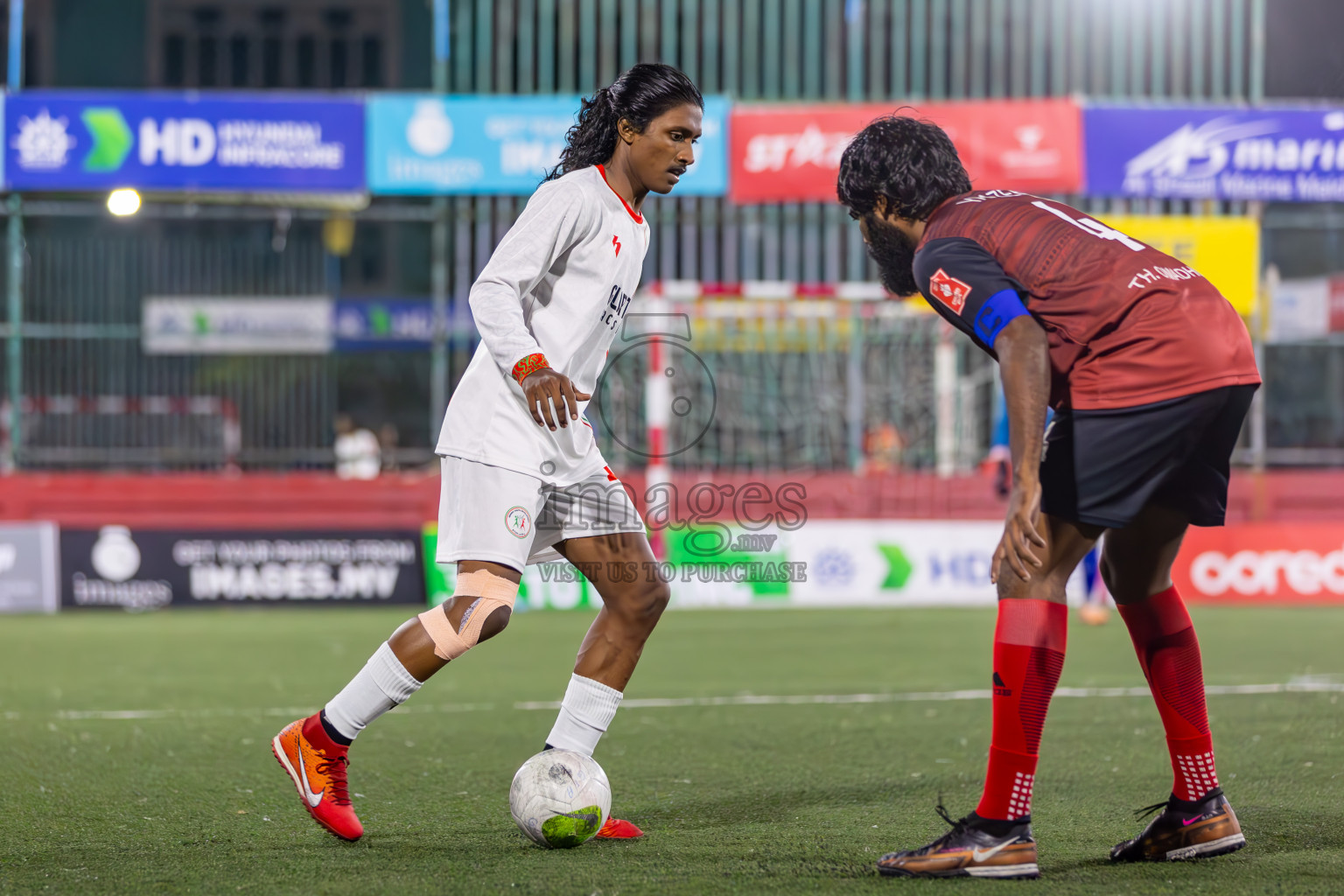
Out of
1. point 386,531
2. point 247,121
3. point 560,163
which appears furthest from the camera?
point 247,121

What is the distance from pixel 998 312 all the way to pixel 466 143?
1202cm

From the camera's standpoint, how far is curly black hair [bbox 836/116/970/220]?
11.6 feet

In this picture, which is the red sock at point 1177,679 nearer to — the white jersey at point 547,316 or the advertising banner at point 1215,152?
the white jersey at point 547,316

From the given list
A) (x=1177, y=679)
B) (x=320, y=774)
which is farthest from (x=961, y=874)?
(x=320, y=774)

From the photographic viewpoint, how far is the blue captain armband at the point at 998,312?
3.25 m

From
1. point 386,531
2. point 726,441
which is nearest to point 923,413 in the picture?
point 726,441

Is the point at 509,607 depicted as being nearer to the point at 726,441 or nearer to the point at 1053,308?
the point at 1053,308

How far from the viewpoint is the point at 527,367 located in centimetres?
364

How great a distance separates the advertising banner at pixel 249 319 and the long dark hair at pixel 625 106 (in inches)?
630

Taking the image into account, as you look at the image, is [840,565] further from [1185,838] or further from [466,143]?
[1185,838]

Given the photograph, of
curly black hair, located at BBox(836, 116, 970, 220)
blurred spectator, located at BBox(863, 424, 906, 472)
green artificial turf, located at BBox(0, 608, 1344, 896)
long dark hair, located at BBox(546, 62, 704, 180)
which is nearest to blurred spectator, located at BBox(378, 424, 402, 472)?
blurred spectator, located at BBox(863, 424, 906, 472)

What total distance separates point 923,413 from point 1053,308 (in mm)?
12168

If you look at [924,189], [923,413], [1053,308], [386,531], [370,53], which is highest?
[370,53]

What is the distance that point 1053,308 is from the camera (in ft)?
11.2
